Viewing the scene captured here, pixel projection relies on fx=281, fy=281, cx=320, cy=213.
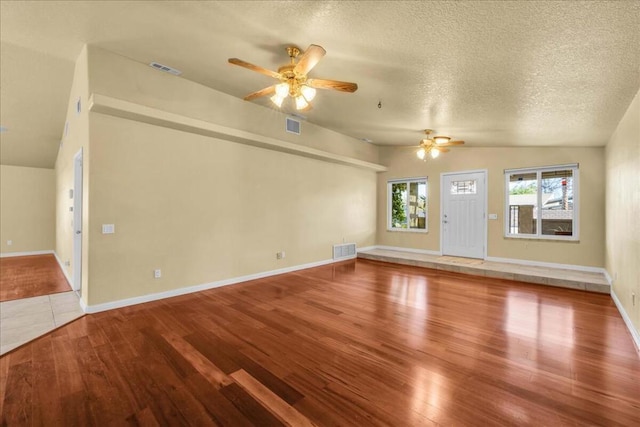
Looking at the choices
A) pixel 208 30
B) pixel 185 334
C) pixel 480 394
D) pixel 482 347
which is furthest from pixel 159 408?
pixel 208 30

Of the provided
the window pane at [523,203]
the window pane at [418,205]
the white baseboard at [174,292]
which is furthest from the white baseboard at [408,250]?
the white baseboard at [174,292]

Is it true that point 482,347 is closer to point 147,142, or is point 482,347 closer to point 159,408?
point 159,408

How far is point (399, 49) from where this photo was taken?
2.75m

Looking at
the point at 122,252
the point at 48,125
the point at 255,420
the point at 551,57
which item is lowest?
the point at 255,420

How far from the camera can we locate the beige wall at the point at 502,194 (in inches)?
214

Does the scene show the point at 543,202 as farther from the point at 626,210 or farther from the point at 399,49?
the point at 399,49

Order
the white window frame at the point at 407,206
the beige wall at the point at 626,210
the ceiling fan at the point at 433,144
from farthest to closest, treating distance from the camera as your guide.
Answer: the white window frame at the point at 407,206
the ceiling fan at the point at 433,144
the beige wall at the point at 626,210

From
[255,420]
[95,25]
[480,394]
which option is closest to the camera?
[255,420]

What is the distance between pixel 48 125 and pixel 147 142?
4096mm

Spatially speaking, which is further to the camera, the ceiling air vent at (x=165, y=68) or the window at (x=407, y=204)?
the window at (x=407, y=204)

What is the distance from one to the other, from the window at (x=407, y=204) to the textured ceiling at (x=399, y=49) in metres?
3.12

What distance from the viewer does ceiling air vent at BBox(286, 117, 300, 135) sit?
18.9 feet

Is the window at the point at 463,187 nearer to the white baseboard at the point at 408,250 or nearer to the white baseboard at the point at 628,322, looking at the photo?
the white baseboard at the point at 408,250

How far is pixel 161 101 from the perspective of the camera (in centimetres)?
397
